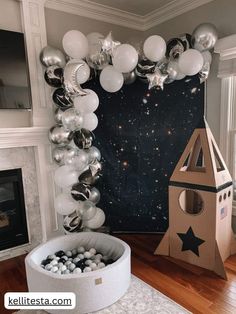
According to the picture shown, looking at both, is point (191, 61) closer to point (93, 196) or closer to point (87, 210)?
point (93, 196)

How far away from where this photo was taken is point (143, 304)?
1729 millimetres

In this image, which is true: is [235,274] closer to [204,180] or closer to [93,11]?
[204,180]

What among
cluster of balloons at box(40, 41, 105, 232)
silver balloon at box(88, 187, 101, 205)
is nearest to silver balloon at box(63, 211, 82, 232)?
cluster of balloons at box(40, 41, 105, 232)

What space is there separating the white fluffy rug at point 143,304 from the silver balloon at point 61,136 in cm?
135

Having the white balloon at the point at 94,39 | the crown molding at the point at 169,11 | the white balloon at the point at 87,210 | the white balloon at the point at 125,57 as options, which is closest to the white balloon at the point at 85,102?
the white balloon at the point at 125,57

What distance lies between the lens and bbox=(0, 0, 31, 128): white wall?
7.53 feet

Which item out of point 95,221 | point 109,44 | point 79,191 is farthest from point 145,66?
point 95,221

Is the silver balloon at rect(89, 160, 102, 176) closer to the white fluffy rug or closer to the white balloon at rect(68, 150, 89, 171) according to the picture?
the white balloon at rect(68, 150, 89, 171)

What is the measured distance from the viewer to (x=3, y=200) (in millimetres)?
2477

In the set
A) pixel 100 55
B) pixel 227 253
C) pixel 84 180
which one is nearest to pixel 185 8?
pixel 100 55

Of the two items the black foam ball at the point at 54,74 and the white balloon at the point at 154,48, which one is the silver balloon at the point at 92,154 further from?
the white balloon at the point at 154,48

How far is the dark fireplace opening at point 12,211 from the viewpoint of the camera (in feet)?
8.08

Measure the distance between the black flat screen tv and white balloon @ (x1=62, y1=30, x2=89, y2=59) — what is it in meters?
0.47

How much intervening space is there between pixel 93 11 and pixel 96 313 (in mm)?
2889
